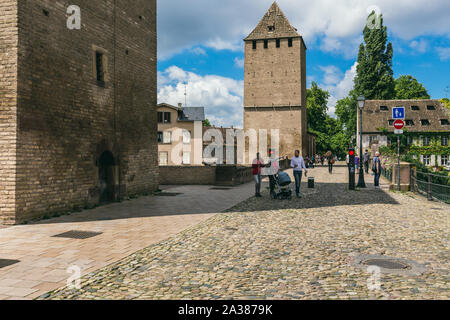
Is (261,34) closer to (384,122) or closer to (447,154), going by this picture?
(384,122)

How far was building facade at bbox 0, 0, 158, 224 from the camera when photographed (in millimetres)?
9266

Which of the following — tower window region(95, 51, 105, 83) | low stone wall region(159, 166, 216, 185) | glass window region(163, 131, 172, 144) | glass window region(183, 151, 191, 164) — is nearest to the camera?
tower window region(95, 51, 105, 83)

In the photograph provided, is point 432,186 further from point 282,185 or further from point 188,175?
point 188,175

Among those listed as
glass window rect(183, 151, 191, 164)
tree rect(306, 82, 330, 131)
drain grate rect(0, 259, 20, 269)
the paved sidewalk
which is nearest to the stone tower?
glass window rect(183, 151, 191, 164)

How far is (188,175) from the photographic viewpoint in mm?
21453

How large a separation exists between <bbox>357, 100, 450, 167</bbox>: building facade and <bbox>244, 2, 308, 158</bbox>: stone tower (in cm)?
1176

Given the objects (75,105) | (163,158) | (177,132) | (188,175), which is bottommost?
(188,175)

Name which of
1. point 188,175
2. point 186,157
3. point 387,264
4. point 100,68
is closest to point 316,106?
point 186,157

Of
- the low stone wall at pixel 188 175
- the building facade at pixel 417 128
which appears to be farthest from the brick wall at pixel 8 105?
the building facade at pixel 417 128

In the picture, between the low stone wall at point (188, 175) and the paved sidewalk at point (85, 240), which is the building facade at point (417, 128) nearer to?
the low stone wall at point (188, 175)

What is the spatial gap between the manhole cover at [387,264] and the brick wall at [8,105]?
813 cm

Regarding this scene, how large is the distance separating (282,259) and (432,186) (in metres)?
10.4

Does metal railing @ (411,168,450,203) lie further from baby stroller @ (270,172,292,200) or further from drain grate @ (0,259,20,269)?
drain grate @ (0,259,20,269)
